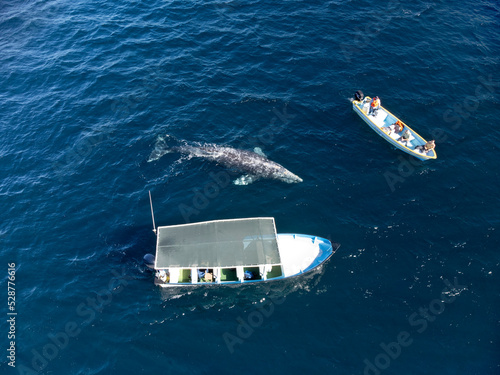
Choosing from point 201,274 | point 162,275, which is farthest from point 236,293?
point 162,275

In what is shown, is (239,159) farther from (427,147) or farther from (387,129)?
(427,147)

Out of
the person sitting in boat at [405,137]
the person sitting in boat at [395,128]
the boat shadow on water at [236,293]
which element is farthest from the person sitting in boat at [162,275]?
the person sitting in boat at [395,128]

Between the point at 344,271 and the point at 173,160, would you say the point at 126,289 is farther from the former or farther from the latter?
the point at 344,271

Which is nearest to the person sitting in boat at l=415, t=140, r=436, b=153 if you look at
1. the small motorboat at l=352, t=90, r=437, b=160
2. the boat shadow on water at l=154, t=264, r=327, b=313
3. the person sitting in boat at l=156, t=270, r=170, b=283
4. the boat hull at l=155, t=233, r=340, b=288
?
the small motorboat at l=352, t=90, r=437, b=160

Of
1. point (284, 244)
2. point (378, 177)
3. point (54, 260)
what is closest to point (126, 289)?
point (54, 260)

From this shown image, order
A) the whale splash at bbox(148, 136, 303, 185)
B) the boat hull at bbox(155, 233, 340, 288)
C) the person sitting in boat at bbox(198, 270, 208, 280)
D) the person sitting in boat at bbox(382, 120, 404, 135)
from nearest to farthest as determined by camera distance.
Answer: the boat hull at bbox(155, 233, 340, 288) < the person sitting in boat at bbox(198, 270, 208, 280) < the whale splash at bbox(148, 136, 303, 185) < the person sitting in boat at bbox(382, 120, 404, 135)

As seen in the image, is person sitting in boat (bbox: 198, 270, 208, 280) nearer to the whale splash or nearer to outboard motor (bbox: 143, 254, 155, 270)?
outboard motor (bbox: 143, 254, 155, 270)

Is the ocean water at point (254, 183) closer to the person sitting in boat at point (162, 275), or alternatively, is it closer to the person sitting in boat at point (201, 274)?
the person sitting in boat at point (201, 274)
